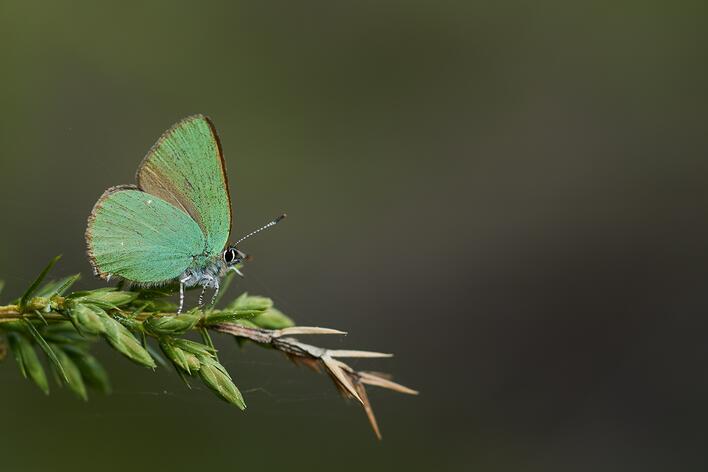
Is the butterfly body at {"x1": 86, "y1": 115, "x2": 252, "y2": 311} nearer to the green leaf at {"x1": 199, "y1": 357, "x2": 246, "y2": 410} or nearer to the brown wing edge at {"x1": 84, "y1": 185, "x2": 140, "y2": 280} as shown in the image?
the brown wing edge at {"x1": 84, "y1": 185, "x2": 140, "y2": 280}

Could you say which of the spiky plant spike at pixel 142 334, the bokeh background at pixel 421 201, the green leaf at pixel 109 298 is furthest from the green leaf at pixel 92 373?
the bokeh background at pixel 421 201

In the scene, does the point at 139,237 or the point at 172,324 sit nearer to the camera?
the point at 172,324

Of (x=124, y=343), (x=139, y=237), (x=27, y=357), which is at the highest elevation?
(x=139, y=237)

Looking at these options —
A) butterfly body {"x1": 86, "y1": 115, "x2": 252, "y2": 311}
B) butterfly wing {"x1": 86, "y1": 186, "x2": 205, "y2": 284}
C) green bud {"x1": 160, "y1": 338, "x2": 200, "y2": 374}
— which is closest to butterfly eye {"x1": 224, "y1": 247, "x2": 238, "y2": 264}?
butterfly body {"x1": 86, "y1": 115, "x2": 252, "y2": 311}

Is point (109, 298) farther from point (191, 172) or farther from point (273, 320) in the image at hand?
point (191, 172)

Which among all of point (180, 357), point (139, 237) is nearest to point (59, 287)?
point (180, 357)

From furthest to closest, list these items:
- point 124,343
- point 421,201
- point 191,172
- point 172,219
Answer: point 421,201, point 172,219, point 191,172, point 124,343

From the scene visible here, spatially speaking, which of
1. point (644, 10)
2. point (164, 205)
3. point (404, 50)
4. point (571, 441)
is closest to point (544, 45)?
point (644, 10)
